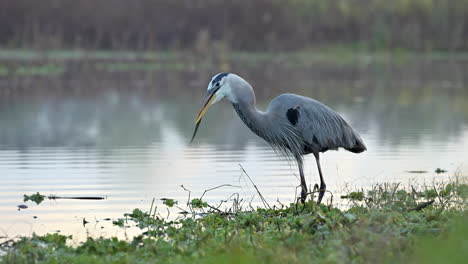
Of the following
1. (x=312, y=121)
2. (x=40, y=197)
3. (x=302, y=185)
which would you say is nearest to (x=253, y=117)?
(x=312, y=121)

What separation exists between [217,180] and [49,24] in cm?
2788

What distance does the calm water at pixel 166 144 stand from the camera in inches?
349

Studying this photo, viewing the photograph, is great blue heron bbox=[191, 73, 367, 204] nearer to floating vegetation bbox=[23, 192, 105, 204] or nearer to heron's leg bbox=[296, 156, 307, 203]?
heron's leg bbox=[296, 156, 307, 203]

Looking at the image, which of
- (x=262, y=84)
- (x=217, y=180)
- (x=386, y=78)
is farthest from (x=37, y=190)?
(x=386, y=78)

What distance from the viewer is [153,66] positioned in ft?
110

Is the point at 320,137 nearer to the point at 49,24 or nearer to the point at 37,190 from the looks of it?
the point at 37,190

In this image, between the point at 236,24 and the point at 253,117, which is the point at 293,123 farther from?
the point at 236,24

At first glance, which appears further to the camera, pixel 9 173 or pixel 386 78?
pixel 386 78

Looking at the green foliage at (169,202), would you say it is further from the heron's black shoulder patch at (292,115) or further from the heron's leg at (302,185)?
the heron's black shoulder patch at (292,115)

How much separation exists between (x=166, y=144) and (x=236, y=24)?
26.9m

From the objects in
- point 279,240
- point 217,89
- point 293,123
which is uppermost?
Result: point 217,89

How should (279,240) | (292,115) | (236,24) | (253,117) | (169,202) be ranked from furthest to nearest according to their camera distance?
(236,24), (169,202), (292,115), (253,117), (279,240)

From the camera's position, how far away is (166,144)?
44.9 feet

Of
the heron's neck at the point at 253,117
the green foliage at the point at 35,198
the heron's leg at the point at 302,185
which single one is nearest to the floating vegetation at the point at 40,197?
the green foliage at the point at 35,198
